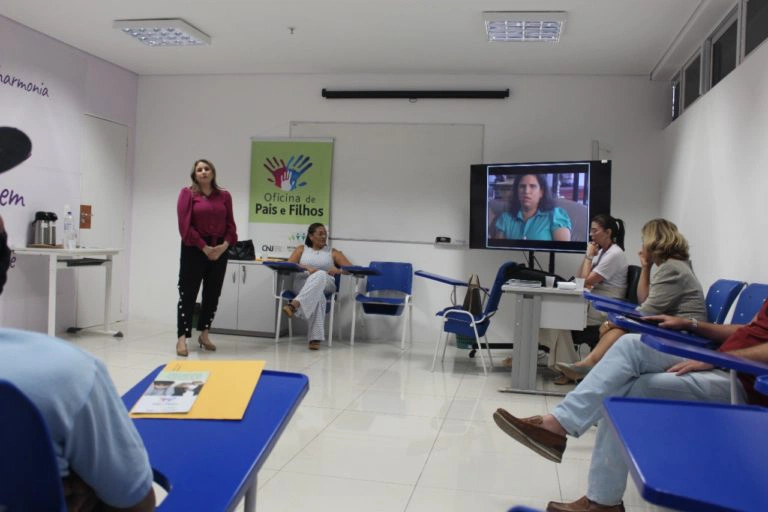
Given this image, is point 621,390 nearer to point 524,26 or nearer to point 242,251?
point 524,26

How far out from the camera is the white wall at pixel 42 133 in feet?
17.4

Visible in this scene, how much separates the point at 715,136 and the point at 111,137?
562 centimetres

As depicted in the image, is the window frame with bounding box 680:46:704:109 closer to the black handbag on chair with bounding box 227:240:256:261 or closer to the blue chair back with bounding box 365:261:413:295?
the blue chair back with bounding box 365:261:413:295

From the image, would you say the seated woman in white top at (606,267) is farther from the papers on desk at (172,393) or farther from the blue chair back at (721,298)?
the papers on desk at (172,393)

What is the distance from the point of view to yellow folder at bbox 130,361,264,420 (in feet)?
4.42

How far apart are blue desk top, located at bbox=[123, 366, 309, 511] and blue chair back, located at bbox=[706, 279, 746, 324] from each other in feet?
8.38

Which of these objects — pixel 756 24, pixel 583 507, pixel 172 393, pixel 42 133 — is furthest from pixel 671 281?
pixel 42 133

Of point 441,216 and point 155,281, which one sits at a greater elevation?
point 441,216

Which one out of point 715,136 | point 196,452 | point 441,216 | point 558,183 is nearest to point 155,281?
point 441,216

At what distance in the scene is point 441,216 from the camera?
21.1 feet

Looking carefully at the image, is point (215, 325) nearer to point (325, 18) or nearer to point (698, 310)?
point (325, 18)

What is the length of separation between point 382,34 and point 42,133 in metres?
3.13

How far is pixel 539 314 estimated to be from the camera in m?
4.28

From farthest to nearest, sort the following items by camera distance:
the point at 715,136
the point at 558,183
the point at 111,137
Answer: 1. the point at 111,137
2. the point at 558,183
3. the point at 715,136
